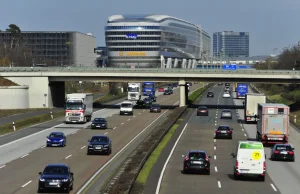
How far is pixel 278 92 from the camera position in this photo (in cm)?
16525

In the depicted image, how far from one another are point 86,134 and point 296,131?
23.2 meters

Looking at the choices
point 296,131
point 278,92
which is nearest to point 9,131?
point 296,131

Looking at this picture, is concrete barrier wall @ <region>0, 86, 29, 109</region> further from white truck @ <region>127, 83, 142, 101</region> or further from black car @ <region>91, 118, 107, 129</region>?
black car @ <region>91, 118, 107, 129</region>

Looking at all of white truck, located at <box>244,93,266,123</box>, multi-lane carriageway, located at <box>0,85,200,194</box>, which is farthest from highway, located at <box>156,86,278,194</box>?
white truck, located at <box>244,93,266,123</box>

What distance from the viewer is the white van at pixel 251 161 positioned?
117 feet

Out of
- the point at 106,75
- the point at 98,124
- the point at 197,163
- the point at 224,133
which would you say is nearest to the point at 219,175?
the point at 197,163

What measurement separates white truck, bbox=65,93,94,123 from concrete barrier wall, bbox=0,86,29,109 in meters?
26.9

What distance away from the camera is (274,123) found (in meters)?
54.5

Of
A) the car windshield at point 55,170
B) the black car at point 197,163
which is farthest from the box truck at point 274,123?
the car windshield at point 55,170

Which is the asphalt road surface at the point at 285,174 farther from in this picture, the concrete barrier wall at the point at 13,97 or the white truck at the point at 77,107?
the concrete barrier wall at the point at 13,97

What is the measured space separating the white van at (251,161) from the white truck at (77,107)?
1575 inches

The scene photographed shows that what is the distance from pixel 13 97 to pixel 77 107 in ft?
97.0

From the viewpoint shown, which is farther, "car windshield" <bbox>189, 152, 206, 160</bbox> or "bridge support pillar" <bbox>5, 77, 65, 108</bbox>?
"bridge support pillar" <bbox>5, 77, 65, 108</bbox>

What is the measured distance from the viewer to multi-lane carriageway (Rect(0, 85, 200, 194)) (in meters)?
34.8
